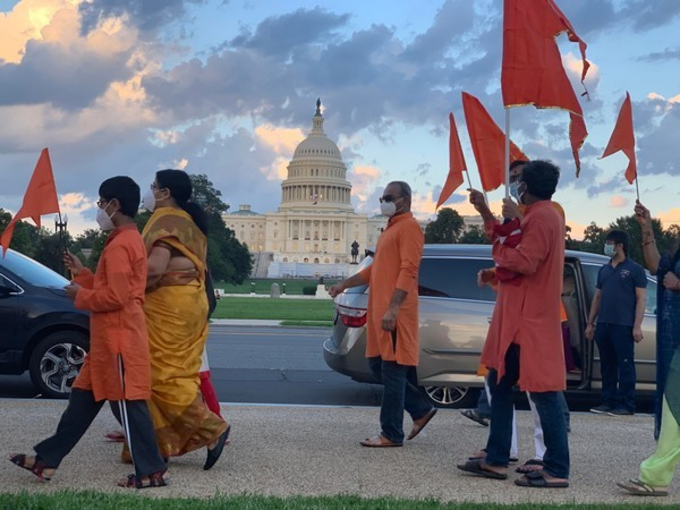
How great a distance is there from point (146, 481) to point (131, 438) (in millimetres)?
264

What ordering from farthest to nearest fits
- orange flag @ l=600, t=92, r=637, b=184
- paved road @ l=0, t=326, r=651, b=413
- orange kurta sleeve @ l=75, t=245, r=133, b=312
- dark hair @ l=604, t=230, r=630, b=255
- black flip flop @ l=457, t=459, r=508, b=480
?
1. paved road @ l=0, t=326, r=651, b=413
2. dark hair @ l=604, t=230, r=630, b=255
3. orange flag @ l=600, t=92, r=637, b=184
4. black flip flop @ l=457, t=459, r=508, b=480
5. orange kurta sleeve @ l=75, t=245, r=133, b=312

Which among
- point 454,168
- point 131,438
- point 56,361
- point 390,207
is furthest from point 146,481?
point 56,361

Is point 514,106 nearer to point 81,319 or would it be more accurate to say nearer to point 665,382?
point 665,382

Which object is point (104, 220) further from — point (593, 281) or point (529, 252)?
point (593, 281)

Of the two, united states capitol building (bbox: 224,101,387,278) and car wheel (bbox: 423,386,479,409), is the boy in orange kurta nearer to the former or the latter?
car wheel (bbox: 423,386,479,409)

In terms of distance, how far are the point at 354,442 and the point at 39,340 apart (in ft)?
12.9

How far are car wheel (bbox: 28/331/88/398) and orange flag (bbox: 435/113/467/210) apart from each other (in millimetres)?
4149

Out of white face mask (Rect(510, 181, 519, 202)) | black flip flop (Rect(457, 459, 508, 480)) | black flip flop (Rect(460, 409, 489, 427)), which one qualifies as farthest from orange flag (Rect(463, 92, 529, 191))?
black flip flop (Rect(457, 459, 508, 480))

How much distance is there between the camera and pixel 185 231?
626 cm

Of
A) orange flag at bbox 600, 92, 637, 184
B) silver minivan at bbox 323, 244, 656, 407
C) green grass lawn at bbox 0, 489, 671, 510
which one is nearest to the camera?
green grass lawn at bbox 0, 489, 671, 510

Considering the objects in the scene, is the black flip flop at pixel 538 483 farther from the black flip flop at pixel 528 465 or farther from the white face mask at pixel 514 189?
the white face mask at pixel 514 189

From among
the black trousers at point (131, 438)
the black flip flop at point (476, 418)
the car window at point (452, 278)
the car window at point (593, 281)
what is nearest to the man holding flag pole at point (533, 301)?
the black flip flop at point (476, 418)

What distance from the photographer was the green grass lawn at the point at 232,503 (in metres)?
5.07

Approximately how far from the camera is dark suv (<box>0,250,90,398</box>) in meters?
9.76
